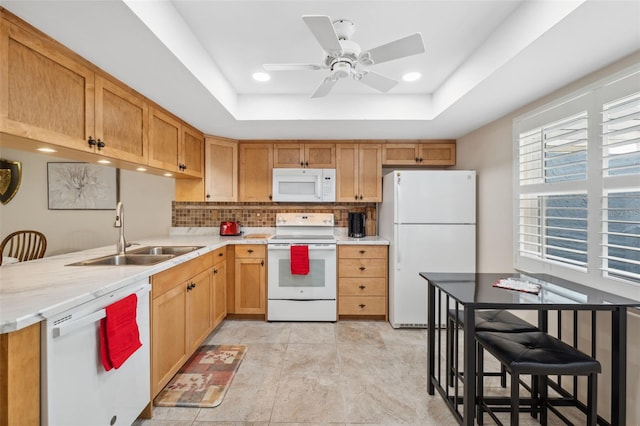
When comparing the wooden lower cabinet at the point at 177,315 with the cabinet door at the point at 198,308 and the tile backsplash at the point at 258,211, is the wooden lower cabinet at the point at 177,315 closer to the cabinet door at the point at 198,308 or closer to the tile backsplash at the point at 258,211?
the cabinet door at the point at 198,308

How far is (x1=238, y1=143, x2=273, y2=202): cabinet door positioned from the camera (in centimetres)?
365

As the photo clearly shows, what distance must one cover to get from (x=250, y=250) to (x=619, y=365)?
2.95 meters

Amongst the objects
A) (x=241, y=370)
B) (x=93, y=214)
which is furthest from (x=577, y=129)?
(x=93, y=214)

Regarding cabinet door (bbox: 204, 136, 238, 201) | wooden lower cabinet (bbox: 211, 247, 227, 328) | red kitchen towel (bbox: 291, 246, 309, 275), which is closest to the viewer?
wooden lower cabinet (bbox: 211, 247, 227, 328)

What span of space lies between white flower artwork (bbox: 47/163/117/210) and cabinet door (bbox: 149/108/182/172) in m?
0.86

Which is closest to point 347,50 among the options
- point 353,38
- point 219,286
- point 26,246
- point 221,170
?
point 353,38

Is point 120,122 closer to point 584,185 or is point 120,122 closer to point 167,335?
point 167,335

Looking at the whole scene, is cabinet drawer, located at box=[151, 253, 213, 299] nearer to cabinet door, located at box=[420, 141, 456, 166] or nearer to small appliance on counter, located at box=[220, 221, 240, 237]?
small appliance on counter, located at box=[220, 221, 240, 237]

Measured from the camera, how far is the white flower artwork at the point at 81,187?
2.80 metres

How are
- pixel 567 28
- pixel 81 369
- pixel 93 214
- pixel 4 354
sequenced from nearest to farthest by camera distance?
1. pixel 4 354
2. pixel 81 369
3. pixel 567 28
4. pixel 93 214

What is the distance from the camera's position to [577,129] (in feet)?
6.31

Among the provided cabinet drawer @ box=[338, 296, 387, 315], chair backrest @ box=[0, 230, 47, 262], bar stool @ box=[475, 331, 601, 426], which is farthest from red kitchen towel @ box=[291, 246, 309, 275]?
chair backrest @ box=[0, 230, 47, 262]

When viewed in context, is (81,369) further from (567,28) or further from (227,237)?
(567,28)

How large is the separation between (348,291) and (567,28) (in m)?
2.75
